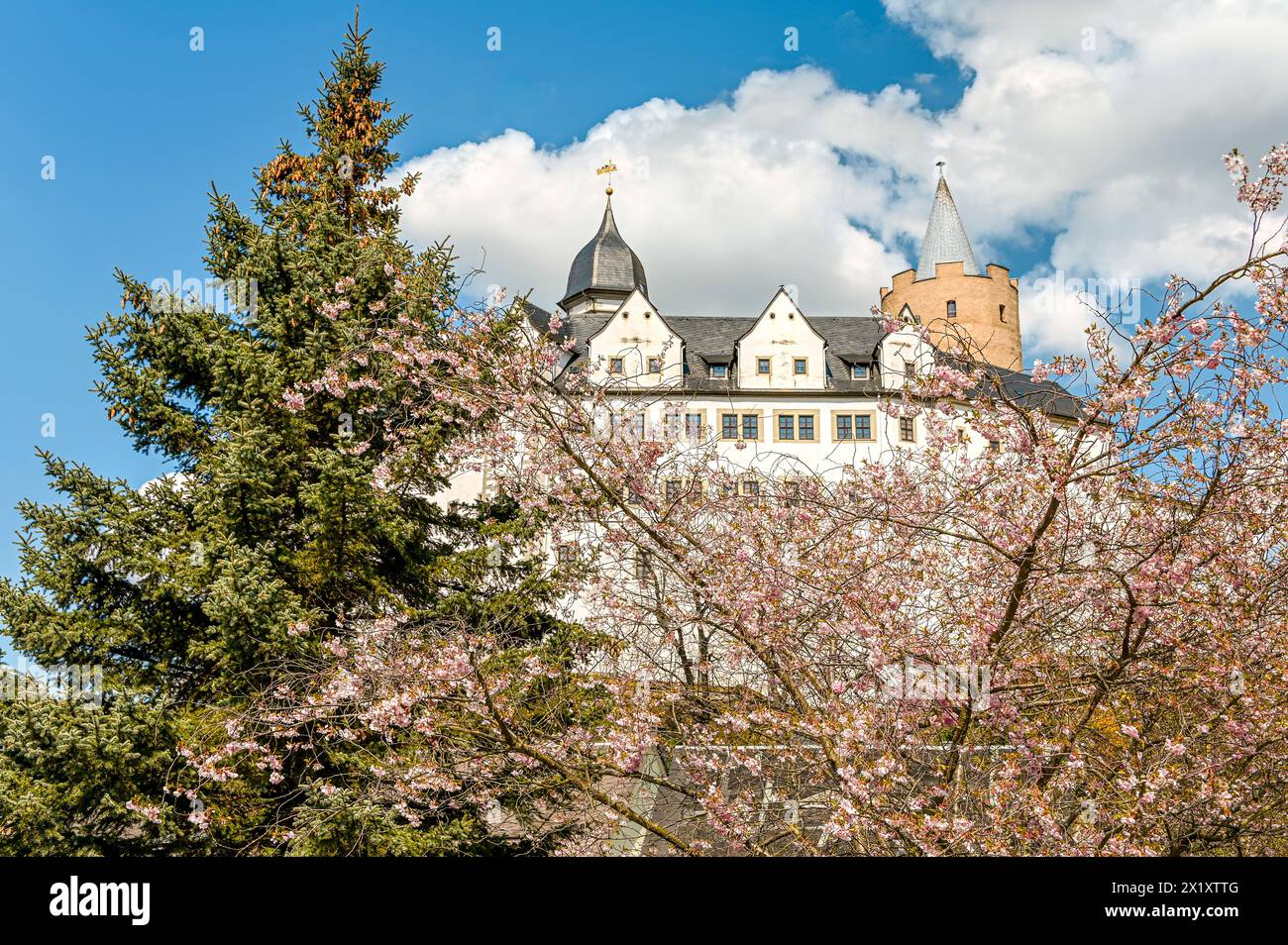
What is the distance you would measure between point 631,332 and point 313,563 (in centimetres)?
2789

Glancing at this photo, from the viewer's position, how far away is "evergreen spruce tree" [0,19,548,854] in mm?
9492

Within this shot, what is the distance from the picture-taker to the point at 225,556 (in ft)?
34.1

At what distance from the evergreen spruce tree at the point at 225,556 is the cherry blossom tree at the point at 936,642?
64.6 inches

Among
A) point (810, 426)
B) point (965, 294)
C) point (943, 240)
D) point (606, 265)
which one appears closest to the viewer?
point (810, 426)

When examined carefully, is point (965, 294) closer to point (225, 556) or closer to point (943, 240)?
point (943, 240)

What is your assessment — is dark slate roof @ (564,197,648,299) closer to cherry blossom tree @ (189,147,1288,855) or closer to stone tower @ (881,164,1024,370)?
stone tower @ (881,164,1024,370)

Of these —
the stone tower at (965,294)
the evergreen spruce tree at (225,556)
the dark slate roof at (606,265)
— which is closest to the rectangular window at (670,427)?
the evergreen spruce tree at (225,556)

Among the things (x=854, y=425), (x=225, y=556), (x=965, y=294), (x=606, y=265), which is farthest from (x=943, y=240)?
(x=225, y=556)

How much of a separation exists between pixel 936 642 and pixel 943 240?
51.5 m

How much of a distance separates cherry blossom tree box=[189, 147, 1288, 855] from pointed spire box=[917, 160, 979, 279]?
1893 inches

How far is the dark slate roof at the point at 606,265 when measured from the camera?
154ft

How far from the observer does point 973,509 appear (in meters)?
6.09
